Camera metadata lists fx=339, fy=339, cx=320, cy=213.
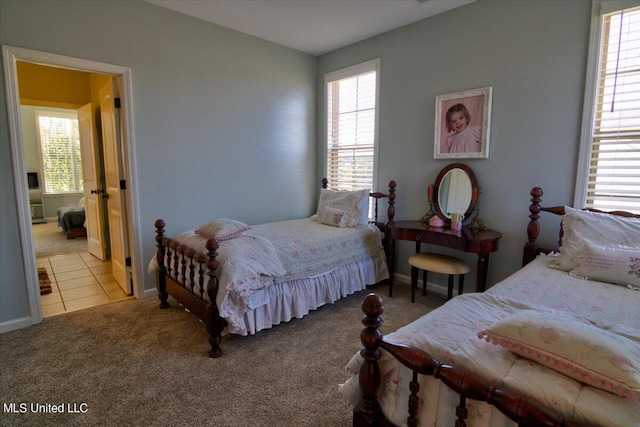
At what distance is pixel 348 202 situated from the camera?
3793 millimetres

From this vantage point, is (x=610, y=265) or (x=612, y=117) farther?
(x=612, y=117)

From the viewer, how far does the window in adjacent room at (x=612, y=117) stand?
2377 mm

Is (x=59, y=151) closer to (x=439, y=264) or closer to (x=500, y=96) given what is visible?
(x=439, y=264)

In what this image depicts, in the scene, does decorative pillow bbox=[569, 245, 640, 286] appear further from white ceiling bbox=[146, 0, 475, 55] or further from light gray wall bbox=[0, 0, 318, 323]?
light gray wall bbox=[0, 0, 318, 323]

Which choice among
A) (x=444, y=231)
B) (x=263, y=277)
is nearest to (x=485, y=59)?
(x=444, y=231)

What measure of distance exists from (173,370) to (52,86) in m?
4.20

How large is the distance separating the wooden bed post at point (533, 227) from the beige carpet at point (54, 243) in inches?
232

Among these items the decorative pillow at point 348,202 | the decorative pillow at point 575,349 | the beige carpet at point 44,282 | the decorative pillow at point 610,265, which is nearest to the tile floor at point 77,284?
the beige carpet at point 44,282

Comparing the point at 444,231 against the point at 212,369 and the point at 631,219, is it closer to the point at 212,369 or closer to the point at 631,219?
the point at 631,219

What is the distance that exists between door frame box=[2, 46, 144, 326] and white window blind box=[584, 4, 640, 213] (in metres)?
3.85

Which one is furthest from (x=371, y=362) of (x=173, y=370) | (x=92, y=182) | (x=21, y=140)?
(x=92, y=182)

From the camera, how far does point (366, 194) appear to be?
3.76 m

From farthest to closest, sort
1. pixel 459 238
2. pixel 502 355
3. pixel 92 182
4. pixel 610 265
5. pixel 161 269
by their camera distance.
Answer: pixel 92 182 → pixel 161 269 → pixel 459 238 → pixel 610 265 → pixel 502 355

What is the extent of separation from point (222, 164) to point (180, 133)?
0.54m
